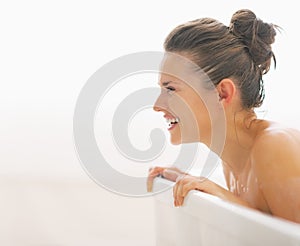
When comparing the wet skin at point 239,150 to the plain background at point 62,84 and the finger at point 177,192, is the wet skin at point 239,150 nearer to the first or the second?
the finger at point 177,192

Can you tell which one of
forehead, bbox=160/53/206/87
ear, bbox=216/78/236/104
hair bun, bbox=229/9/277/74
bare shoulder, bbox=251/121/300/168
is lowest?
bare shoulder, bbox=251/121/300/168

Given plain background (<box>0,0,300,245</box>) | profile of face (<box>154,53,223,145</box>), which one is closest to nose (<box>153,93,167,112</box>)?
profile of face (<box>154,53,223,145</box>)

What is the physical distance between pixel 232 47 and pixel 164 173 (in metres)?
A: 0.36

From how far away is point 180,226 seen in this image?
1.22 metres

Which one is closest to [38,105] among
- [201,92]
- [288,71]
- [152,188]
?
[152,188]

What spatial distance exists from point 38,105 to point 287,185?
93 cm

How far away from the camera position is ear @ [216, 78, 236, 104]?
1214 mm

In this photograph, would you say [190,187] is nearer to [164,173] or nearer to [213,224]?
[213,224]

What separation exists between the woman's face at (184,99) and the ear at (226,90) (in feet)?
0.06

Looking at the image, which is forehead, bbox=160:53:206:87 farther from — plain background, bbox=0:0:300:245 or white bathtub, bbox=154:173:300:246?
plain background, bbox=0:0:300:245

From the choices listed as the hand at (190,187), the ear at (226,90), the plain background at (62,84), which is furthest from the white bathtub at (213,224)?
the plain background at (62,84)

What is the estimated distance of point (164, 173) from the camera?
1335 millimetres

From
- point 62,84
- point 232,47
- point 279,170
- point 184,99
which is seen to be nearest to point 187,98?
point 184,99

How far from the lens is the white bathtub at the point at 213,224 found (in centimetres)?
82
